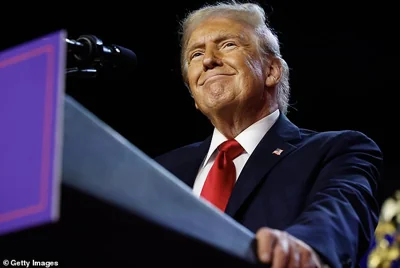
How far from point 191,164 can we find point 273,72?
596 mm

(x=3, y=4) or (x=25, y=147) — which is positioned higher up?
(x=3, y=4)

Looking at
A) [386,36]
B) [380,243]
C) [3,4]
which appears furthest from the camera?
[386,36]

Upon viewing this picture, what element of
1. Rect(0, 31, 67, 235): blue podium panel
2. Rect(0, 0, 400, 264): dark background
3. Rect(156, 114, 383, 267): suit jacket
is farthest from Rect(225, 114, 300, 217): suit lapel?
Rect(0, 0, 400, 264): dark background

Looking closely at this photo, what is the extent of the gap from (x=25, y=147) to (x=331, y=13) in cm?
345

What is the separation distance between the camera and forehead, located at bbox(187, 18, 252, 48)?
236 centimetres

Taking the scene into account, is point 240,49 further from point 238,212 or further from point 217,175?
point 238,212

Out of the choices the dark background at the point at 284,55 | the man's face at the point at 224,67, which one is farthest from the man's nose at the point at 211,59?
the dark background at the point at 284,55

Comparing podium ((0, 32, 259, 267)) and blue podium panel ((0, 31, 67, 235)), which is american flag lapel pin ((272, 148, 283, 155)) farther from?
blue podium panel ((0, 31, 67, 235))

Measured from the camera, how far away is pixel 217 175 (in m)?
1.83

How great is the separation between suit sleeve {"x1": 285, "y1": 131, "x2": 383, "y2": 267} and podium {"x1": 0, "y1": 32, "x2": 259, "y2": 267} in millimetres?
228

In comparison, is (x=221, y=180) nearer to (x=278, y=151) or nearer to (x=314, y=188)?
(x=278, y=151)

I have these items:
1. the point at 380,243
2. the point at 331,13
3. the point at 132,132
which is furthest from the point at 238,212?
the point at 331,13

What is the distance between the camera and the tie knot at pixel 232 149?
1.98 metres

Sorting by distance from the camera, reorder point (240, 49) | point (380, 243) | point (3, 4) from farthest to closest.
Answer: point (3, 4)
point (380, 243)
point (240, 49)
